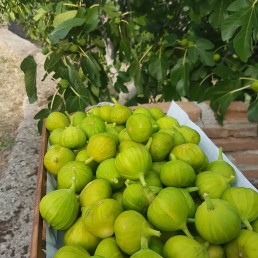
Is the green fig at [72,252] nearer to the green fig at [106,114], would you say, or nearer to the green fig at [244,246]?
the green fig at [244,246]

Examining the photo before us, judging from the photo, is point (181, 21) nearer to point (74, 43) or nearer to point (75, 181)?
point (74, 43)

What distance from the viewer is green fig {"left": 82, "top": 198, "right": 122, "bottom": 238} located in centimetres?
96

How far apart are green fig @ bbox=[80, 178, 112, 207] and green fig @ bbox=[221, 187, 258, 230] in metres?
0.35

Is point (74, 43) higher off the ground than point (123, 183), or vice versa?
point (74, 43)

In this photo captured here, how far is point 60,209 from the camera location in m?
1.02

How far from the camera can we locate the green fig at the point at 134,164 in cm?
110

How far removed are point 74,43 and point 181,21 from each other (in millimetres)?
1344

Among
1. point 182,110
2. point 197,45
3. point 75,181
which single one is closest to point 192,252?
point 75,181

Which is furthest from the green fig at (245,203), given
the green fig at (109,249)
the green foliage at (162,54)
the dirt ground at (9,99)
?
the dirt ground at (9,99)

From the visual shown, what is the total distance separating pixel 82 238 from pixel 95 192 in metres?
0.14

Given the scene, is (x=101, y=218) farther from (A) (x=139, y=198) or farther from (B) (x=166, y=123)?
(B) (x=166, y=123)

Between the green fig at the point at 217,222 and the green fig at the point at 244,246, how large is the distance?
17mm

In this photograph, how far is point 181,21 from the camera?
306cm

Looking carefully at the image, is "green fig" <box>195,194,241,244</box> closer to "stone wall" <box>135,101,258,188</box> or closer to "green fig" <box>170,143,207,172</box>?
"green fig" <box>170,143,207,172</box>
